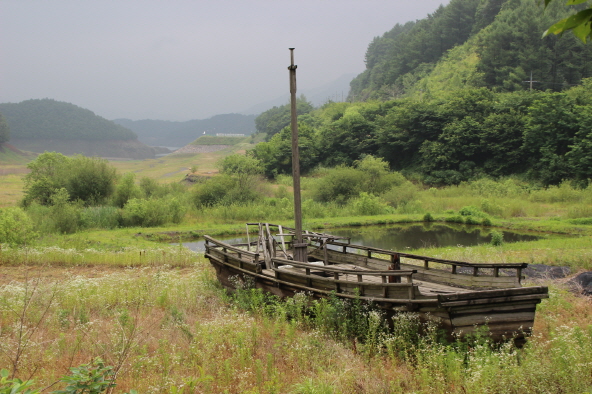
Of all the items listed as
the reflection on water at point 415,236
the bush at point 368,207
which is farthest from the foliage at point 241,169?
the reflection on water at point 415,236

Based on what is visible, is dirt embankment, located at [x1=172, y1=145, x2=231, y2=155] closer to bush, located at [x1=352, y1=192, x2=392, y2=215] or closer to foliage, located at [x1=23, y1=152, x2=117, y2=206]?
foliage, located at [x1=23, y1=152, x2=117, y2=206]

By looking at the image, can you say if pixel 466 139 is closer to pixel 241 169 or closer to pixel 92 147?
pixel 241 169

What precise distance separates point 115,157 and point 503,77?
112 metres

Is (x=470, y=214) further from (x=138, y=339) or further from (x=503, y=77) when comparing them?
(x=503, y=77)

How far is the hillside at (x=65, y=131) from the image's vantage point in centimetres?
13338

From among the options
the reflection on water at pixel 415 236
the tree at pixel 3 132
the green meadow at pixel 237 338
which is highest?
the tree at pixel 3 132

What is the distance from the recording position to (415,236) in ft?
89.4

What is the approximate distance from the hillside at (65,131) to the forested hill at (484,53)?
8157 centimetres

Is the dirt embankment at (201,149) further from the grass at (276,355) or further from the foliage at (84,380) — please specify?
the foliage at (84,380)

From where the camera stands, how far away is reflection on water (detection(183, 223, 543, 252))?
24516 millimetres

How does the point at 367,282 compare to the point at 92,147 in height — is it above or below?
below

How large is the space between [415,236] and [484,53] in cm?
5914

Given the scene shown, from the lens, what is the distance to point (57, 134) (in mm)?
137375

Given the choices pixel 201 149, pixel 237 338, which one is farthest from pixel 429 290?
pixel 201 149
